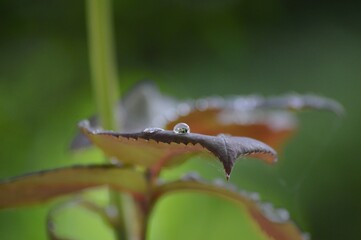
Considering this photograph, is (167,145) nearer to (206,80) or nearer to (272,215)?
(272,215)

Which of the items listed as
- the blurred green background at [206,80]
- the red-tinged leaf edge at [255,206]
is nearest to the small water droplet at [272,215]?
the red-tinged leaf edge at [255,206]

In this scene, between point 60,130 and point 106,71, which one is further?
point 60,130

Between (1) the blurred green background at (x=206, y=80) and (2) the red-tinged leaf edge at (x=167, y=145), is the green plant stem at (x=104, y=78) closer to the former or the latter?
(2) the red-tinged leaf edge at (x=167, y=145)

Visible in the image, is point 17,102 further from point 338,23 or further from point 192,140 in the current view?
point 192,140

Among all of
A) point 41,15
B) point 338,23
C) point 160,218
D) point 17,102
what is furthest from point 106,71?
point 338,23

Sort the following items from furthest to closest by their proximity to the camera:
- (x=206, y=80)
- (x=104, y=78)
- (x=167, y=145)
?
(x=206, y=80)
(x=104, y=78)
(x=167, y=145)

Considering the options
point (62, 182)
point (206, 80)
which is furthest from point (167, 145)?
point (206, 80)

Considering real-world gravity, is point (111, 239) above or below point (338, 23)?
below

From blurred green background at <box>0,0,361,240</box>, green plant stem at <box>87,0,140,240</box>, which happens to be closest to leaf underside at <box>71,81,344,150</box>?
green plant stem at <box>87,0,140,240</box>
